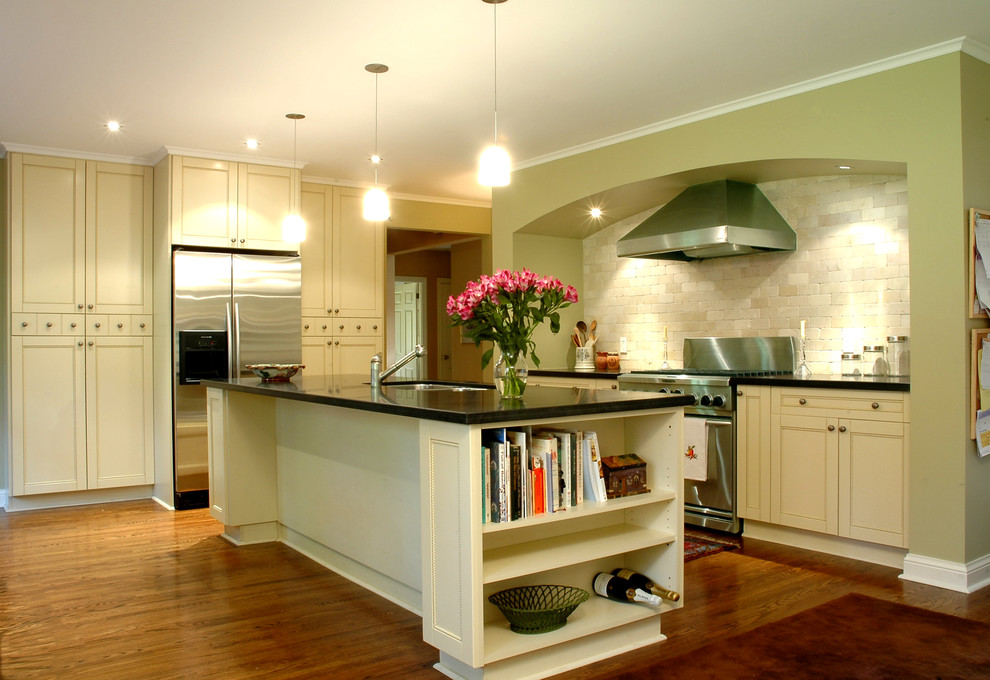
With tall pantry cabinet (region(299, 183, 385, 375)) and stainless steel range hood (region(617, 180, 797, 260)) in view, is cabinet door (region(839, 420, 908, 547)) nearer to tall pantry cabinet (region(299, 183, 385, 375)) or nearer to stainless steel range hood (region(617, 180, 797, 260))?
stainless steel range hood (region(617, 180, 797, 260))

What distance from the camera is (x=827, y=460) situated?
159 inches

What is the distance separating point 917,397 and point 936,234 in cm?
76

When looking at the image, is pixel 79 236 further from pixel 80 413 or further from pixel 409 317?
pixel 409 317

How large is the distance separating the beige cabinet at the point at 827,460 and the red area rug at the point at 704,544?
0.64 ft

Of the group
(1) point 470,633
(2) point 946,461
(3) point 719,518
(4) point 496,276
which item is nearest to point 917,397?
(2) point 946,461

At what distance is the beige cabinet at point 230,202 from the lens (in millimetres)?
5605

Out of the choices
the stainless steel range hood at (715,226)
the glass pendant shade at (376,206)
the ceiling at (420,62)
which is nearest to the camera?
→ the ceiling at (420,62)

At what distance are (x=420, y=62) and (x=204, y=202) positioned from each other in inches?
101

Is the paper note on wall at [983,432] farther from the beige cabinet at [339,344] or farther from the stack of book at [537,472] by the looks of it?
the beige cabinet at [339,344]

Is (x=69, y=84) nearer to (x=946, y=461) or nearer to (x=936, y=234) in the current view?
(x=936, y=234)

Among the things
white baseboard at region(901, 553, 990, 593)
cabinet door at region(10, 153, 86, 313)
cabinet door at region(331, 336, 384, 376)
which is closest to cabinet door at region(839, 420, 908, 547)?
white baseboard at region(901, 553, 990, 593)

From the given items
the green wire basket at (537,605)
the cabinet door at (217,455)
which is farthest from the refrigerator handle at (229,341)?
the green wire basket at (537,605)

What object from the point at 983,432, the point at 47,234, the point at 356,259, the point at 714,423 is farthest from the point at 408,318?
the point at 983,432

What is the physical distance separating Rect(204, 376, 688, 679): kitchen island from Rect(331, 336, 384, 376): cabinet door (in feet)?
8.08
